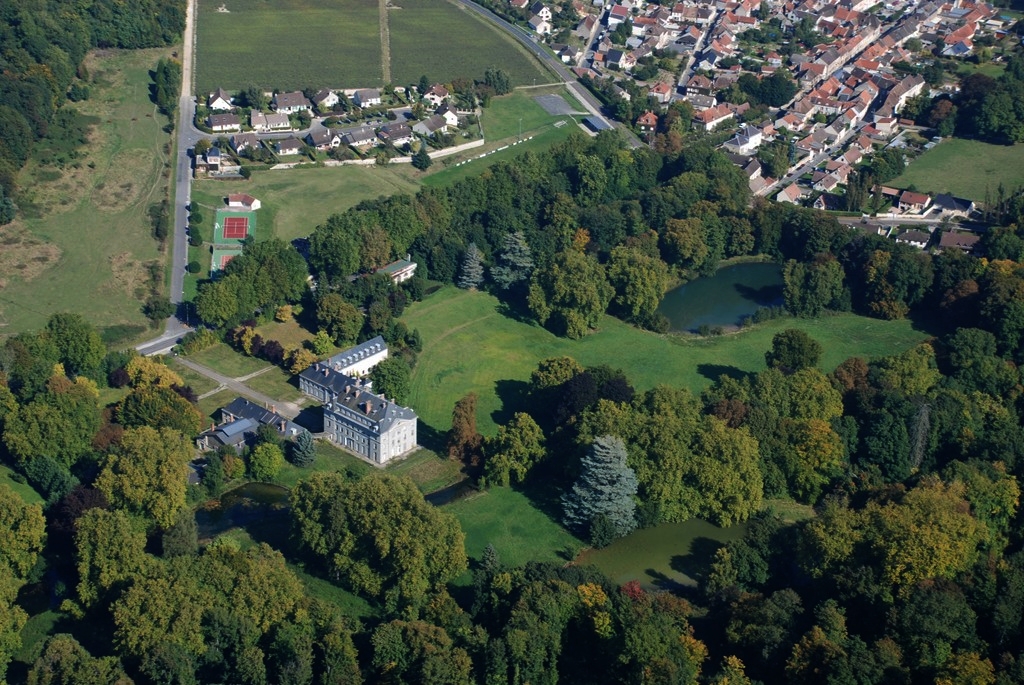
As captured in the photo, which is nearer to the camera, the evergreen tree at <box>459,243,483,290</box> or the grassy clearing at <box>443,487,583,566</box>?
the grassy clearing at <box>443,487,583,566</box>

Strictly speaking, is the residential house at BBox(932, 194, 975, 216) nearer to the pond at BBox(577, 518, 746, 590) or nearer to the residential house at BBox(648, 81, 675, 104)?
the residential house at BBox(648, 81, 675, 104)

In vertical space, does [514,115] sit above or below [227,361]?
above

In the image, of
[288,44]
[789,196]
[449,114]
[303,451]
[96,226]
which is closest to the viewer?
[303,451]

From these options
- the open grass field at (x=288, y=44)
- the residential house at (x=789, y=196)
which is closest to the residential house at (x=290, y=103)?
the open grass field at (x=288, y=44)

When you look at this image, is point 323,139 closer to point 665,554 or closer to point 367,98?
point 367,98

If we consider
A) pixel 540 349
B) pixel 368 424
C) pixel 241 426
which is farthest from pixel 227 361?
pixel 540 349

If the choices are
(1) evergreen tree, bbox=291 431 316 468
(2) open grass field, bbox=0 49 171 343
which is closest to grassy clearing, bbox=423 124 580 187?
(2) open grass field, bbox=0 49 171 343
